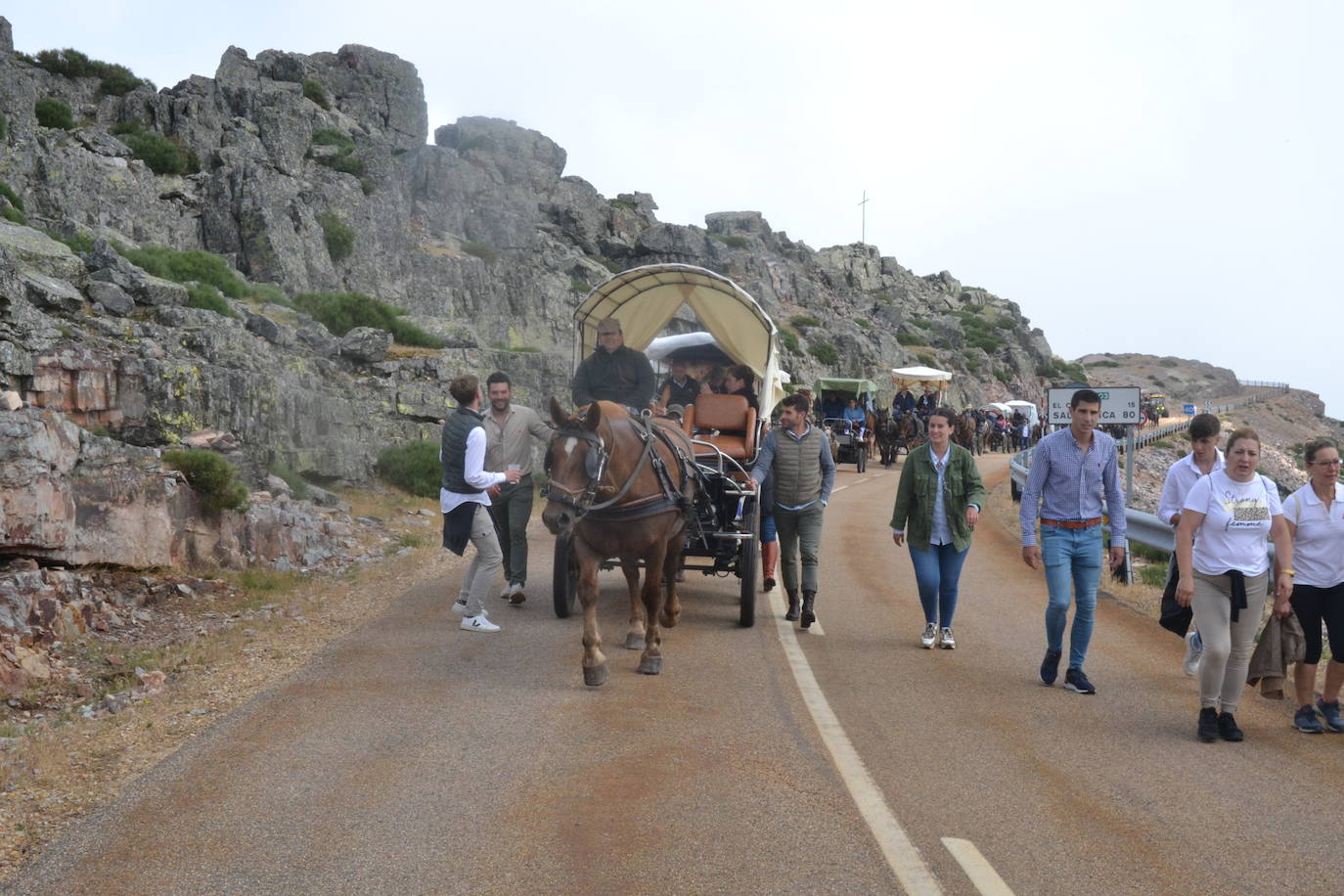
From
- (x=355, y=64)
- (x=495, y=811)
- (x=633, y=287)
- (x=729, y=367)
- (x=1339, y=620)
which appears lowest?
(x=495, y=811)

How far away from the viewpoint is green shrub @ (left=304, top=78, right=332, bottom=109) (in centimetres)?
6509

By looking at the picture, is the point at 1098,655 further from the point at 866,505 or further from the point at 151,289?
the point at 151,289

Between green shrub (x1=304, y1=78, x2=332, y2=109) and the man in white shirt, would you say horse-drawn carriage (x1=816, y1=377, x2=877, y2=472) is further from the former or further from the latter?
green shrub (x1=304, y1=78, x2=332, y2=109)

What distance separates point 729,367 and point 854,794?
8099 mm

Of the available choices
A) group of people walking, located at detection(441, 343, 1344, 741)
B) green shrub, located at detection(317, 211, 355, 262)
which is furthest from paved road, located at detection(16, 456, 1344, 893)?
green shrub, located at detection(317, 211, 355, 262)

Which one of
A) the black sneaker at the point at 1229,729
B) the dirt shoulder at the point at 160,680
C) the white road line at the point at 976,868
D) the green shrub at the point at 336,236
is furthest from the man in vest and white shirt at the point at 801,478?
the green shrub at the point at 336,236

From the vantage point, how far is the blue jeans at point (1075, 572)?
7961 millimetres

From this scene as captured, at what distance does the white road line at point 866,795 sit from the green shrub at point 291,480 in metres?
9.67

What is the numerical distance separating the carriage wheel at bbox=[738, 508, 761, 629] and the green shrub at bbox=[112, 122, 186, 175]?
124 feet

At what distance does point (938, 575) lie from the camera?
366 inches

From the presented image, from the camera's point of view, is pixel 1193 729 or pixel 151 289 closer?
pixel 1193 729

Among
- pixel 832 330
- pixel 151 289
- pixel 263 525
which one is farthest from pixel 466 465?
pixel 832 330

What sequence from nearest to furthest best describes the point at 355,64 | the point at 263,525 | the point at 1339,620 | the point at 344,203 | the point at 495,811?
the point at 495,811 → the point at 1339,620 → the point at 263,525 → the point at 344,203 → the point at 355,64

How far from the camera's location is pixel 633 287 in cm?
1285
